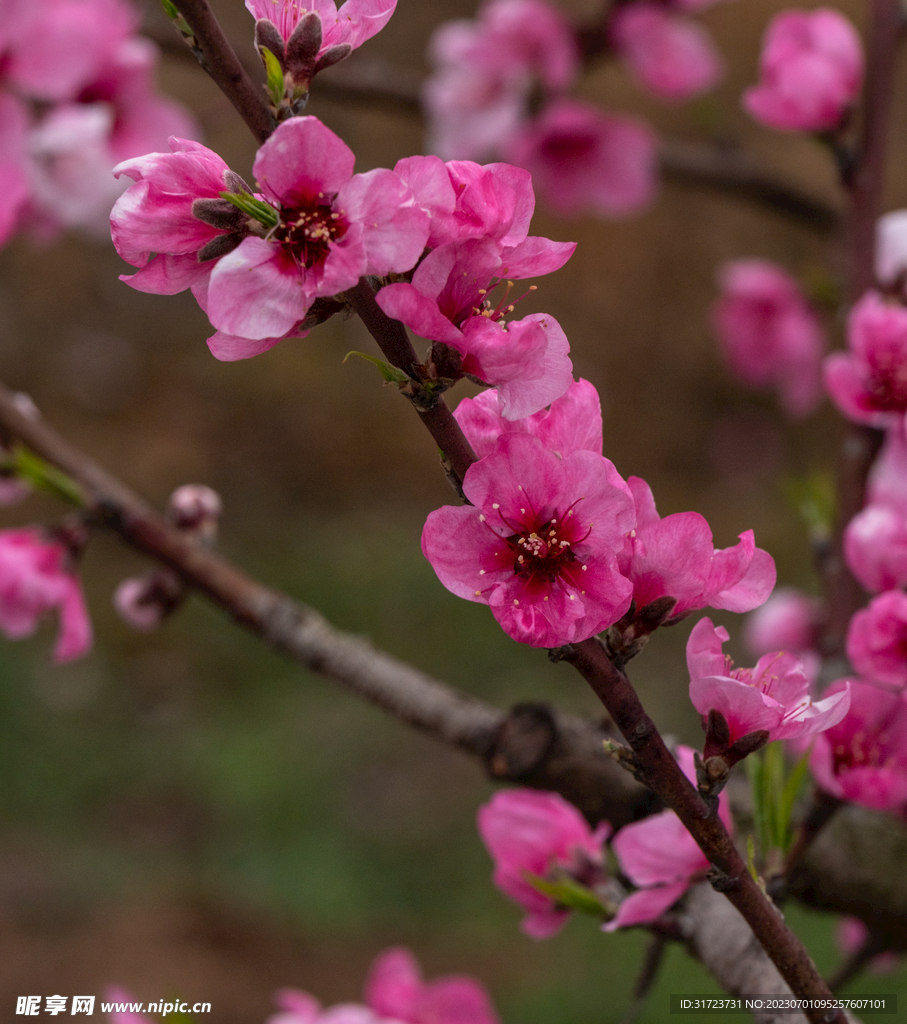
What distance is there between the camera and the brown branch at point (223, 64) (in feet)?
0.93

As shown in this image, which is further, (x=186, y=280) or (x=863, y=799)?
(x=863, y=799)

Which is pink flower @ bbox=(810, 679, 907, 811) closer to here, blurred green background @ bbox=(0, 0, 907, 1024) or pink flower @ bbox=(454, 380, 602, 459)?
pink flower @ bbox=(454, 380, 602, 459)

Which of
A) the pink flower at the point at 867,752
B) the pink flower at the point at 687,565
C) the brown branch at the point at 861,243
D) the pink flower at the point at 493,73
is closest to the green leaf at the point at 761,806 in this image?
the pink flower at the point at 867,752

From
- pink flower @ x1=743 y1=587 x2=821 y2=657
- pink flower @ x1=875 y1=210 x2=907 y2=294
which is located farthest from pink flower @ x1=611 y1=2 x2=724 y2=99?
pink flower @ x1=743 y1=587 x2=821 y2=657

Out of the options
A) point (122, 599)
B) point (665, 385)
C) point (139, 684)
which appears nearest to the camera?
point (122, 599)

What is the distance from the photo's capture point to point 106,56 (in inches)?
35.8

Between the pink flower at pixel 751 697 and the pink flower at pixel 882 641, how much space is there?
0.09 metres

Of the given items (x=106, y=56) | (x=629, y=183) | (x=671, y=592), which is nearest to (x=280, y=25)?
(x=671, y=592)

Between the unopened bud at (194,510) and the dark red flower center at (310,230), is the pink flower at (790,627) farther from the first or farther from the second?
the dark red flower center at (310,230)

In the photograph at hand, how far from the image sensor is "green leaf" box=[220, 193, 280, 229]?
0.94 feet

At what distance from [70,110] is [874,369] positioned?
728 mm

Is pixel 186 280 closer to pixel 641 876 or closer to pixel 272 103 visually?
pixel 272 103

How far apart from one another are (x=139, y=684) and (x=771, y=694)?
2320 millimetres

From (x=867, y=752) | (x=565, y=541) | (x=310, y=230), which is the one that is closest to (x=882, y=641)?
(x=867, y=752)
